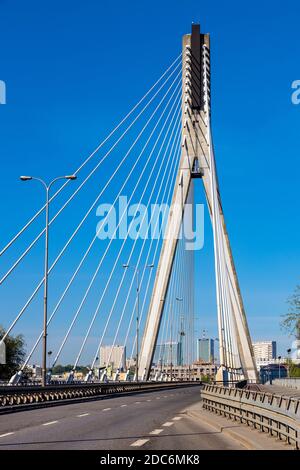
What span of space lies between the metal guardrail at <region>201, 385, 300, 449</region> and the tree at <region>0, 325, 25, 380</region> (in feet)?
258

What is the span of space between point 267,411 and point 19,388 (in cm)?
1974

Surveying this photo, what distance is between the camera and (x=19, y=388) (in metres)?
34.0

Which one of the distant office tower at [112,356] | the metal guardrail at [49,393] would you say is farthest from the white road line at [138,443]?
the distant office tower at [112,356]

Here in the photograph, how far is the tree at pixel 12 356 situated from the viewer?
10100 centimetres

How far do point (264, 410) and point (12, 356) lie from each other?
9249cm

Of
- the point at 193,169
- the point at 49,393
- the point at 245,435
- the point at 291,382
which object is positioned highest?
the point at 193,169

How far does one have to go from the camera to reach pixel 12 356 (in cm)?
10575

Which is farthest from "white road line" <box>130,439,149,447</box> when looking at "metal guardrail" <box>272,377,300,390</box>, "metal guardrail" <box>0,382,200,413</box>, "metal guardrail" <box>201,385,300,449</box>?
"metal guardrail" <box>272,377,300,390</box>

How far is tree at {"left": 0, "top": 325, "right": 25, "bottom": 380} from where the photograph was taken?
10100cm

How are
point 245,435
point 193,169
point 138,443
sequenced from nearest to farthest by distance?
point 138,443
point 245,435
point 193,169

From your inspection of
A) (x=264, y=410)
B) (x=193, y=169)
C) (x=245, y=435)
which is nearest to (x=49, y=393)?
(x=193, y=169)

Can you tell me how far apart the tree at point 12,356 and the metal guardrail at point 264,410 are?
78.8 m

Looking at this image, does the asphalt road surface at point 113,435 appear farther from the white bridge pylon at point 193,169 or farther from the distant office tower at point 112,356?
the distant office tower at point 112,356

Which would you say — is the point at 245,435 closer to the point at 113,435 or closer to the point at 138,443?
the point at 138,443
